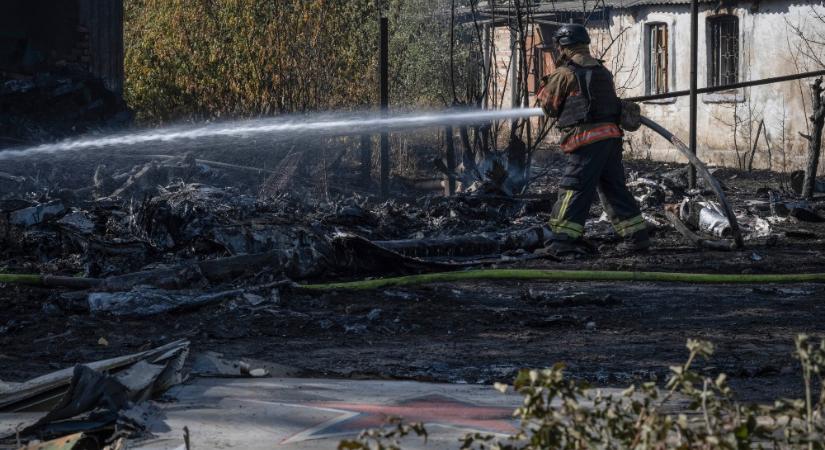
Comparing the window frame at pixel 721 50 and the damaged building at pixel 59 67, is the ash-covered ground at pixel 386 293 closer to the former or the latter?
the damaged building at pixel 59 67

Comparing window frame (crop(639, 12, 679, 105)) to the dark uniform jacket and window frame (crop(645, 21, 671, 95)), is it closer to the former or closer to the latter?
window frame (crop(645, 21, 671, 95))

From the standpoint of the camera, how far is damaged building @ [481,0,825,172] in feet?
59.6

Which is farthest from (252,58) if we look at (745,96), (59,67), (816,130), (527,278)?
(745,96)

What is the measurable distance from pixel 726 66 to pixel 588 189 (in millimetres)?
12482

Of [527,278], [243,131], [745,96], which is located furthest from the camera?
[745,96]

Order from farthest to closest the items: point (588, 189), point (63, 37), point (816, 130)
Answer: point (63, 37)
point (816, 130)
point (588, 189)

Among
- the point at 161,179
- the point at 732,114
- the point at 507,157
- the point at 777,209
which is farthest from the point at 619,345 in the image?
the point at 732,114

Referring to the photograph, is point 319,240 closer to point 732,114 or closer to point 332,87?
point 332,87

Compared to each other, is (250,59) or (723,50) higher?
(723,50)

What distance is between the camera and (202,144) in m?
14.4

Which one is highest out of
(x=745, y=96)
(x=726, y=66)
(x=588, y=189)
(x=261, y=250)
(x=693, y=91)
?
(x=726, y=66)

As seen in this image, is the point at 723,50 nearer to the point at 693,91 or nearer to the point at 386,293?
the point at 693,91

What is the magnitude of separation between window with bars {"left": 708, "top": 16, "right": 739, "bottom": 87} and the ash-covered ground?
9.04 meters

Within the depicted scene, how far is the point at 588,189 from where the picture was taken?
28.1 feet
